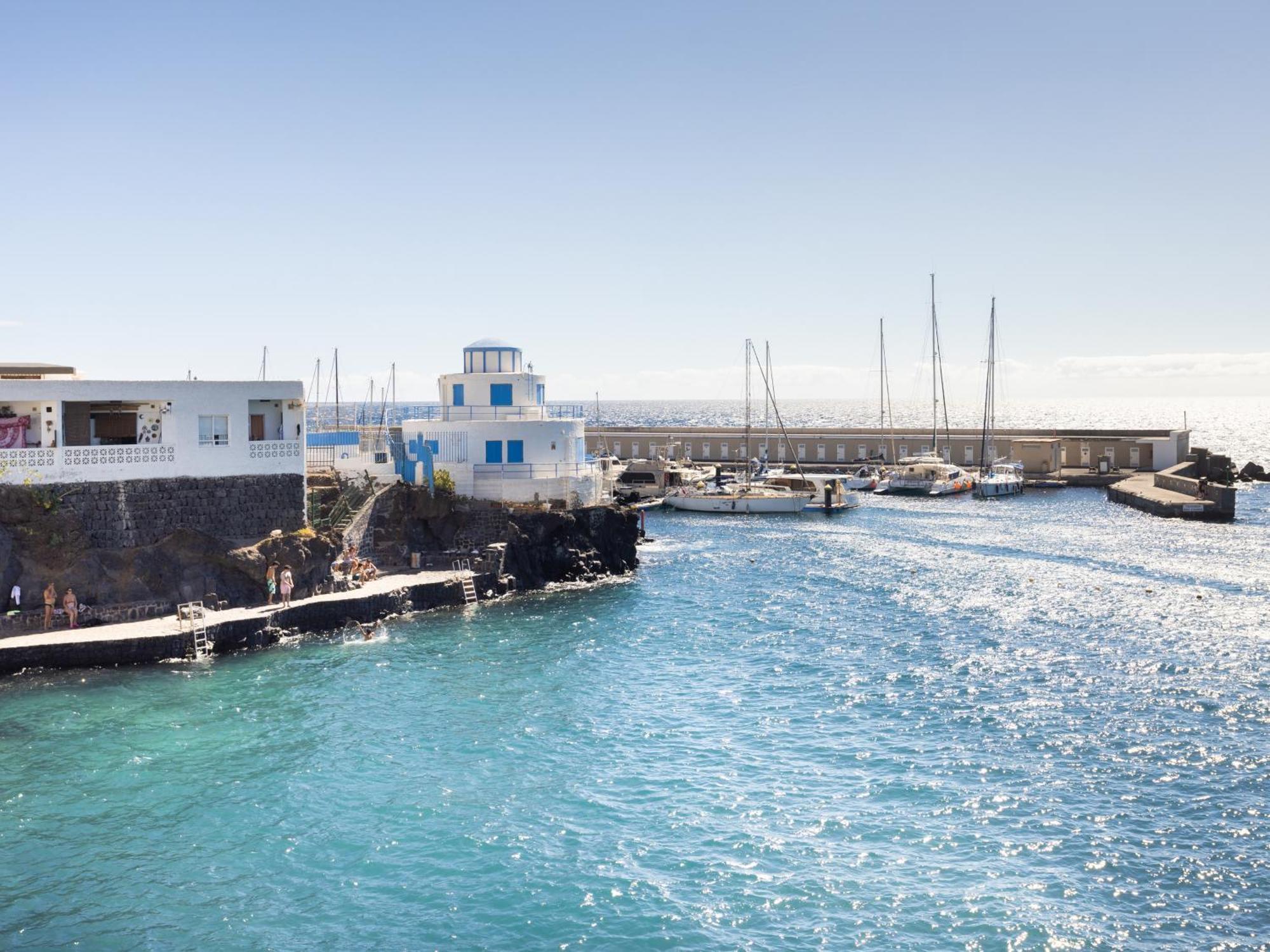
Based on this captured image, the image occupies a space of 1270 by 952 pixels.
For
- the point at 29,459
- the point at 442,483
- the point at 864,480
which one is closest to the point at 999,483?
the point at 864,480

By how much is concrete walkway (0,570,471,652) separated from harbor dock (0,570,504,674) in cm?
2

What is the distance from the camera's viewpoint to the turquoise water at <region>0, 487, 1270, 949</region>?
16.2 m

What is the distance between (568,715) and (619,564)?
20.8m

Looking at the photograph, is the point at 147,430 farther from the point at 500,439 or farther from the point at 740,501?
the point at 740,501

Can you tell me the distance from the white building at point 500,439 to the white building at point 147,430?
850 cm

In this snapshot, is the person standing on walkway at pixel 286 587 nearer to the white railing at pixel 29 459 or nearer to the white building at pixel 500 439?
the white railing at pixel 29 459

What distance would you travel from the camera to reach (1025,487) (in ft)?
290

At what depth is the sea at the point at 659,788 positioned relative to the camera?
16.2m

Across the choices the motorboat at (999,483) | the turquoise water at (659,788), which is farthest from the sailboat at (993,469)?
the turquoise water at (659,788)

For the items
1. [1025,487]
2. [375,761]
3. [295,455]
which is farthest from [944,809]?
[1025,487]

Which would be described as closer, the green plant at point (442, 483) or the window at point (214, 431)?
the window at point (214, 431)

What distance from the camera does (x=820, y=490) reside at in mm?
79375

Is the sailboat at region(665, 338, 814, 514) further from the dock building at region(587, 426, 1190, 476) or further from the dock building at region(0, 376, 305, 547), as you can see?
the dock building at region(0, 376, 305, 547)

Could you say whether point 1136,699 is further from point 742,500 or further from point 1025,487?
point 1025,487
